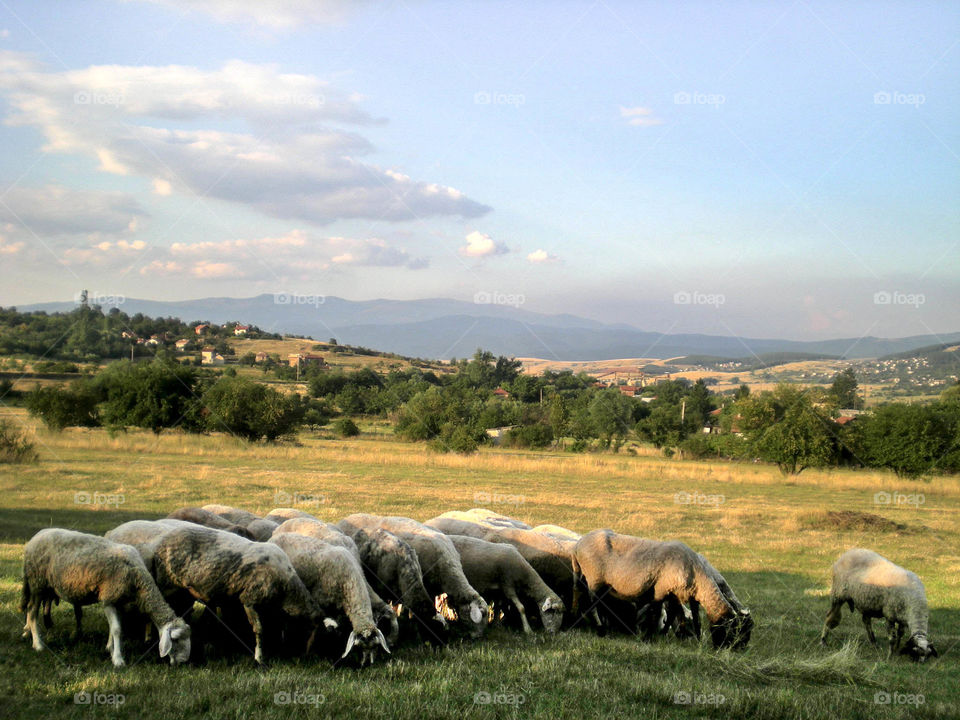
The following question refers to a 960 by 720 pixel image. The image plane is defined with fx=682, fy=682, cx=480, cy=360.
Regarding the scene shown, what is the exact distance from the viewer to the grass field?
7.18 m

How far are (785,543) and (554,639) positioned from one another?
1904cm

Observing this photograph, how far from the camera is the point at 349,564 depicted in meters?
9.30

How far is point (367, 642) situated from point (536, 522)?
1916 cm

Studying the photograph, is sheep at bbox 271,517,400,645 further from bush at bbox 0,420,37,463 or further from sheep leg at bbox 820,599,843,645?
bush at bbox 0,420,37,463

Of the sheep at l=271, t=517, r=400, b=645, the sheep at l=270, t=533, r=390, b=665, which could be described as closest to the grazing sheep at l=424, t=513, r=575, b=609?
the sheep at l=271, t=517, r=400, b=645

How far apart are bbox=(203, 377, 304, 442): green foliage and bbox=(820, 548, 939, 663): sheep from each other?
4347 cm

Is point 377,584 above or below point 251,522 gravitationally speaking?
below

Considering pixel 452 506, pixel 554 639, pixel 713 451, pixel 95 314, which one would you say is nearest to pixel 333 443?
pixel 95 314

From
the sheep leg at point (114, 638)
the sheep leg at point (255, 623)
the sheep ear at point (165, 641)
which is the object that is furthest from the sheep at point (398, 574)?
the sheep leg at point (114, 638)

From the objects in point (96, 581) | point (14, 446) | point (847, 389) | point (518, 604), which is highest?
point (847, 389)

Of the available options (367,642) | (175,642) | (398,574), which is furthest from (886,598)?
(175,642)

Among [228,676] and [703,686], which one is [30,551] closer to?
[228,676]

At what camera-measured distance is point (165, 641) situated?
26.2 ft

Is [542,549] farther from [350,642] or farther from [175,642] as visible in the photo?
[175,642]
